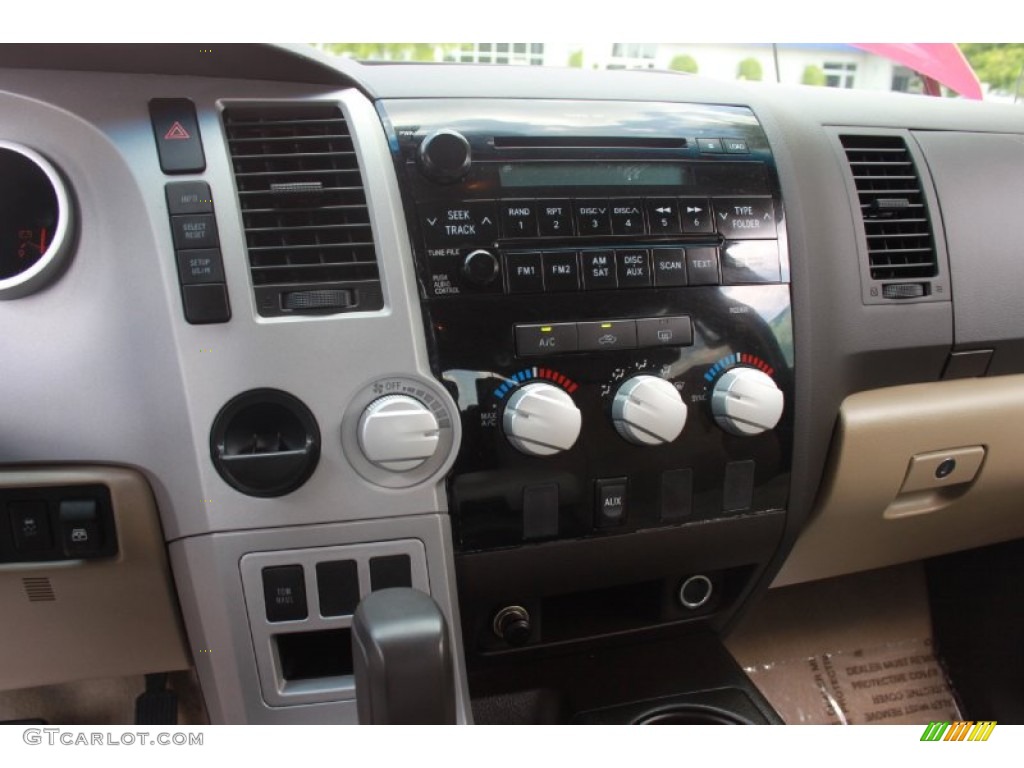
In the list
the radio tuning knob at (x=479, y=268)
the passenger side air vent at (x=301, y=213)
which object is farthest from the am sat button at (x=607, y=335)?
the passenger side air vent at (x=301, y=213)

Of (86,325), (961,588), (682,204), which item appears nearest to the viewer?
(86,325)

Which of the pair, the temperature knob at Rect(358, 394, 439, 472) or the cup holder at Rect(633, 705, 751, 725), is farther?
the cup holder at Rect(633, 705, 751, 725)

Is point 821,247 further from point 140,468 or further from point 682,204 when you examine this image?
point 140,468

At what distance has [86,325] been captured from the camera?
731 mm

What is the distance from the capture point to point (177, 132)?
0.74 meters

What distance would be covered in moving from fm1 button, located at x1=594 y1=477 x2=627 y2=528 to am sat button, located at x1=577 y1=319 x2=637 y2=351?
143 millimetres

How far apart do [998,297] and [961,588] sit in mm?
655

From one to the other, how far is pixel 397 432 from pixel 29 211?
1.35 ft

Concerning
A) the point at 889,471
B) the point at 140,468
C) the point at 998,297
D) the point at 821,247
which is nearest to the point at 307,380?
the point at 140,468

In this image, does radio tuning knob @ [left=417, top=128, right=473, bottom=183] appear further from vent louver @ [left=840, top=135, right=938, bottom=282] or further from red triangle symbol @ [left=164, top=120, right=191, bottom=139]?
vent louver @ [left=840, top=135, right=938, bottom=282]

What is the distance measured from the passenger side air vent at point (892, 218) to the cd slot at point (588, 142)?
0.87 feet

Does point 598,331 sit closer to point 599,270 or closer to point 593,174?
point 599,270

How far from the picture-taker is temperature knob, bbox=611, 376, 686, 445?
0.79 m
